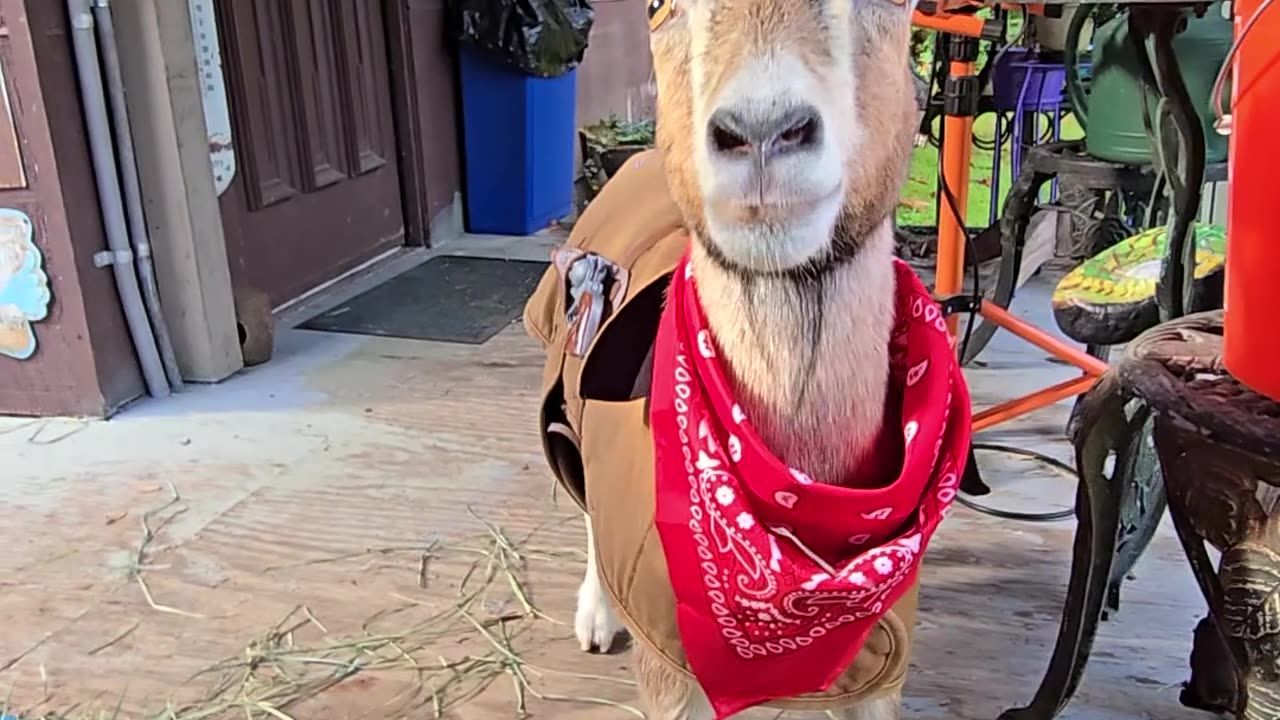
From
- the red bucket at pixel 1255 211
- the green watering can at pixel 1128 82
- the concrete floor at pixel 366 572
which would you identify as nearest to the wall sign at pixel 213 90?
the concrete floor at pixel 366 572

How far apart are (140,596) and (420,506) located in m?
0.54

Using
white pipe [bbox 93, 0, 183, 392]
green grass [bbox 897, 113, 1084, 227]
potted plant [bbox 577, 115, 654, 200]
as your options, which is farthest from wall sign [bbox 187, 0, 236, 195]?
green grass [bbox 897, 113, 1084, 227]

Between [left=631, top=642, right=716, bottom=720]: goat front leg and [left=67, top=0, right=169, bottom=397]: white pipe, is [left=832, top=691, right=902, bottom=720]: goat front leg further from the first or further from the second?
[left=67, top=0, right=169, bottom=397]: white pipe

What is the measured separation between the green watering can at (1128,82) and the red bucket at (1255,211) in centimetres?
141

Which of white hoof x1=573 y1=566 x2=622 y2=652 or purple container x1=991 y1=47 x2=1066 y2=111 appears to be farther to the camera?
purple container x1=991 y1=47 x2=1066 y2=111

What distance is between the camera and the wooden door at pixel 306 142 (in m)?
3.47

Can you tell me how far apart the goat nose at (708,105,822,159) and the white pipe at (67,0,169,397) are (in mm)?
2253

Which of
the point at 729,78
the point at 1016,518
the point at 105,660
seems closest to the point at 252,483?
the point at 105,660

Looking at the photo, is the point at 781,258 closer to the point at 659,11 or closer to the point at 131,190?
the point at 659,11

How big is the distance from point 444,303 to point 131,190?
1092 mm

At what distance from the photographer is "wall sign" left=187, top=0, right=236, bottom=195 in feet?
10.0

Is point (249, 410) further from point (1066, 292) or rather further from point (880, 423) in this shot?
point (880, 423)

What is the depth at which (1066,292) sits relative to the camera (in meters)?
1.97

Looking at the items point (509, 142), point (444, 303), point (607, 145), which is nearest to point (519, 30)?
point (509, 142)
